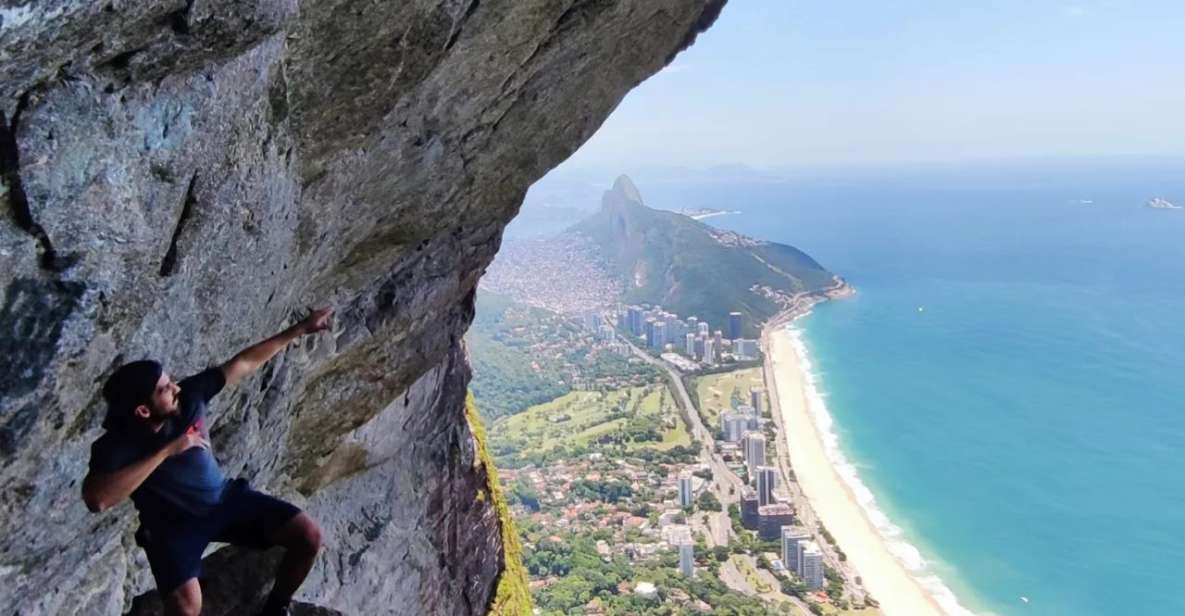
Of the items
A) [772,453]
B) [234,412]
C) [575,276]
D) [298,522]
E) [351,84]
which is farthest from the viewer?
[575,276]

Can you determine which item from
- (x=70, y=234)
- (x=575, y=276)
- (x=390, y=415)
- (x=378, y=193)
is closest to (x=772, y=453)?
(x=390, y=415)

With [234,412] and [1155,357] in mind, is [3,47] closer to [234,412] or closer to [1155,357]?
[234,412]

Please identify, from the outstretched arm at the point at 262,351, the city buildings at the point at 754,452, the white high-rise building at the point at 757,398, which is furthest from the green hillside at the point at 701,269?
the outstretched arm at the point at 262,351

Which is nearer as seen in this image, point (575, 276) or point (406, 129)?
point (406, 129)

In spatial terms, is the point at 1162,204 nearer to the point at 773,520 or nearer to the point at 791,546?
the point at 773,520

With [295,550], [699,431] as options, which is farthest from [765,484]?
[295,550]

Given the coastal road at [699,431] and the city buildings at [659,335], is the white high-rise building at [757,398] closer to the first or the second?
→ the coastal road at [699,431]
